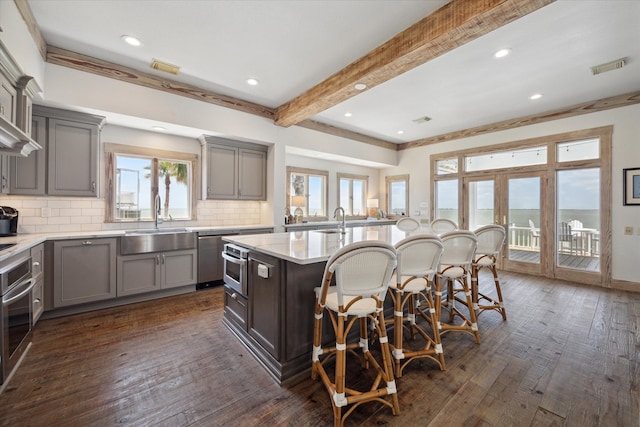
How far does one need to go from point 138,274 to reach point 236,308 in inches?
70.1

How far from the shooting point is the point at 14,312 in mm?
1924

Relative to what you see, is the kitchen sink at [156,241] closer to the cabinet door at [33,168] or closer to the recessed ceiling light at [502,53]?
the cabinet door at [33,168]

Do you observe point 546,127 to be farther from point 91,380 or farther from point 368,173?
point 91,380

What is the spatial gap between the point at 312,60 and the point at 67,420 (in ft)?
11.9

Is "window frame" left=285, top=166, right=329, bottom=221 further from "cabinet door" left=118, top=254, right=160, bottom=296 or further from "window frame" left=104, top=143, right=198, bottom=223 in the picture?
"cabinet door" left=118, top=254, right=160, bottom=296

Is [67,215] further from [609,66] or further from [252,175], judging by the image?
[609,66]

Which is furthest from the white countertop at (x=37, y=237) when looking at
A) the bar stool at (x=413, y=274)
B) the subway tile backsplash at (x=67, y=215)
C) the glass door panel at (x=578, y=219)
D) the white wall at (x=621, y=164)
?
the white wall at (x=621, y=164)

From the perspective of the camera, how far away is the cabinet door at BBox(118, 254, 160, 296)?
3328 millimetres

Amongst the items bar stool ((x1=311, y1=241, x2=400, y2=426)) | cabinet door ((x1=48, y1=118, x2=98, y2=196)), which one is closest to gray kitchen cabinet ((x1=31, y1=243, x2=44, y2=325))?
cabinet door ((x1=48, y1=118, x2=98, y2=196))

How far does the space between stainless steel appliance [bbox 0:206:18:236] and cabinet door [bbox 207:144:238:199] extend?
2.10 m

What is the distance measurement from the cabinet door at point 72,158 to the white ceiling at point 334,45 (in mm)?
394

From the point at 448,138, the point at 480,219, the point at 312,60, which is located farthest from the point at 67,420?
the point at 448,138

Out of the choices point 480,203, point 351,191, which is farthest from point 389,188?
point 480,203

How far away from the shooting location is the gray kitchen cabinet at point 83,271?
116 inches
